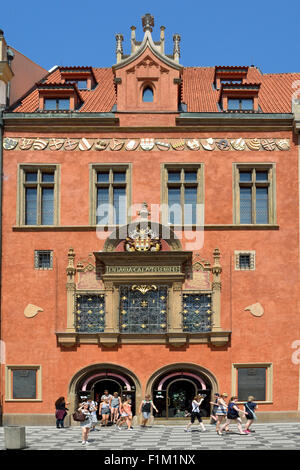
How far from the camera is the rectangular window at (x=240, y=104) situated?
3619 centimetres

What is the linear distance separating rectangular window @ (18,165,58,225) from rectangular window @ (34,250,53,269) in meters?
1.22

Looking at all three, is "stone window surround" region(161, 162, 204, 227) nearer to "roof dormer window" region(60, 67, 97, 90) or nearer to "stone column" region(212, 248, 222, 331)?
"stone column" region(212, 248, 222, 331)

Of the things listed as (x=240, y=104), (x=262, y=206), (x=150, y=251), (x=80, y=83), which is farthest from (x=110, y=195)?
(x=80, y=83)

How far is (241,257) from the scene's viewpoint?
34031 mm

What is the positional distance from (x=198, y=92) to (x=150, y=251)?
31.6ft

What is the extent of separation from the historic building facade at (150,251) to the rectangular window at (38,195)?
0.19ft

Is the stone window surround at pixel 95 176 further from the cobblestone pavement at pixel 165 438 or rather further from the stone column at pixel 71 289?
the cobblestone pavement at pixel 165 438

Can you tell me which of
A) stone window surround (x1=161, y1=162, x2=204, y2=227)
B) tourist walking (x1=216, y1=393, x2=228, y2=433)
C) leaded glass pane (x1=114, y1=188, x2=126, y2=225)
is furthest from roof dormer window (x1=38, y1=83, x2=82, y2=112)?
tourist walking (x1=216, y1=393, x2=228, y2=433)

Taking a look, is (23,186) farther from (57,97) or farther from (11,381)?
(11,381)

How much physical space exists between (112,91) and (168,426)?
15864 mm

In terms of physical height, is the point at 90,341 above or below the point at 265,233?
below

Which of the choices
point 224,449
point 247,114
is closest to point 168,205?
point 247,114

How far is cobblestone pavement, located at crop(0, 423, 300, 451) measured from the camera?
2514cm

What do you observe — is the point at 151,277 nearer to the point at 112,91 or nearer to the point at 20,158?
the point at 20,158
